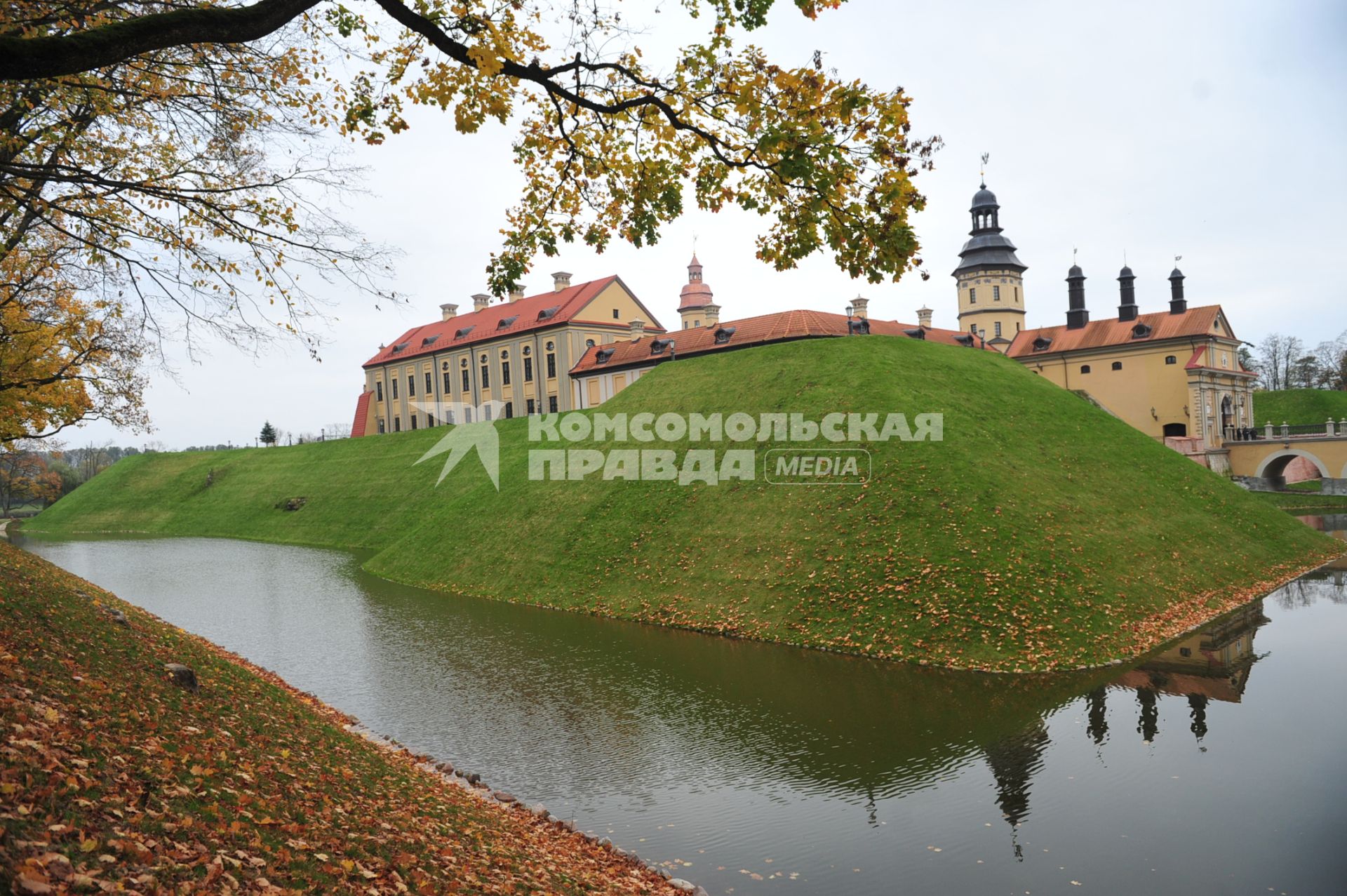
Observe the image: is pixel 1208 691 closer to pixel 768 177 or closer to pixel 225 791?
pixel 768 177

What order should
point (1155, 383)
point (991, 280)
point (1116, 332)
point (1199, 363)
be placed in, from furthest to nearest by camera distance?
1. point (991, 280)
2. point (1116, 332)
3. point (1155, 383)
4. point (1199, 363)

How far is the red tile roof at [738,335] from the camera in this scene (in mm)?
53875

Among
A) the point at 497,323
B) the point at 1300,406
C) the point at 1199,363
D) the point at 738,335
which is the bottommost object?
the point at 1300,406

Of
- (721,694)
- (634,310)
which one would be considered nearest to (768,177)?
(721,694)

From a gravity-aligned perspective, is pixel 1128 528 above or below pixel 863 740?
above

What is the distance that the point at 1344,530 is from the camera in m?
38.7

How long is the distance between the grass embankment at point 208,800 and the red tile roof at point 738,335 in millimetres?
44015

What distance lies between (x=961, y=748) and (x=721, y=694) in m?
4.90

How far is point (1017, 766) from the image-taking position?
39.5ft

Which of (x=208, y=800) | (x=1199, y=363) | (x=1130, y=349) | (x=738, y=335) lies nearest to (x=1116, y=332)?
(x=1130, y=349)

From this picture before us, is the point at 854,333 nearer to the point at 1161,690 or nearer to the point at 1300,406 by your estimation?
the point at 1161,690

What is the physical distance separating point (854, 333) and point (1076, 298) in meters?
33.3

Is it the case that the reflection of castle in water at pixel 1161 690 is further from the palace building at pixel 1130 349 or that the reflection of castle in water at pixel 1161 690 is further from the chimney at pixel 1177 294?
the chimney at pixel 1177 294

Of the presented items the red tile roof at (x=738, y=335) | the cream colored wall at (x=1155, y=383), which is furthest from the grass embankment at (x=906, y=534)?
the cream colored wall at (x=1155, y=383)
